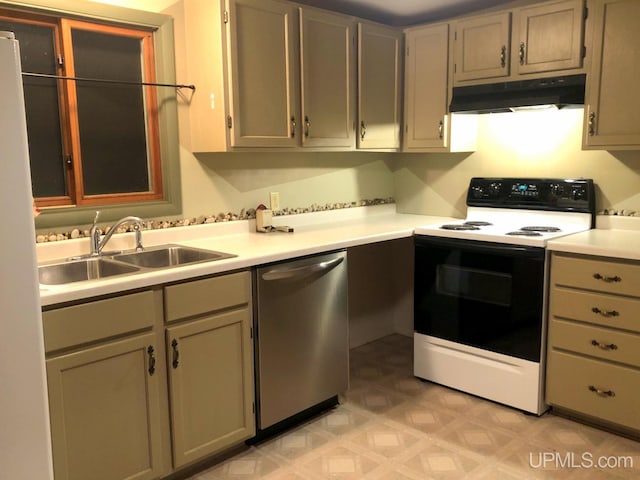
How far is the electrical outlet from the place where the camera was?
10.7ft

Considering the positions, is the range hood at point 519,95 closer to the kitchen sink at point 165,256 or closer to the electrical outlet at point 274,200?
the electrical outlet at point 274,200

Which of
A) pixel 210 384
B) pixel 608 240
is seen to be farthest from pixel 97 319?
pixel 608 240

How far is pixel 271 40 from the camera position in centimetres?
278

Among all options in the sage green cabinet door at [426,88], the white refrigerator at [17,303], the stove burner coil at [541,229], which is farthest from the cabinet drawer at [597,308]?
the white refrigerator at [17,303]

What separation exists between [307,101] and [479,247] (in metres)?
1.20

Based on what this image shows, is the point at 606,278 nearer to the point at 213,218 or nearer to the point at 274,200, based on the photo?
the point at 274,200

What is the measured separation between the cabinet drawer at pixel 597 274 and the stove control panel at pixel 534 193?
1.86 feet

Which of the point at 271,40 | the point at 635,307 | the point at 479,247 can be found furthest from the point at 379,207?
the point at 635,307

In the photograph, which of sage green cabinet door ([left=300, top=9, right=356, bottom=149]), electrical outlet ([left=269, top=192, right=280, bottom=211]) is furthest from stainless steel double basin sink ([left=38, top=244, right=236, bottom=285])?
sage green cabinet door ([left=300, top=9, right=356, bottom=149])

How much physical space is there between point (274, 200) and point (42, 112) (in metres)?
1.33

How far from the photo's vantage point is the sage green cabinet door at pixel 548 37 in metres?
2.81

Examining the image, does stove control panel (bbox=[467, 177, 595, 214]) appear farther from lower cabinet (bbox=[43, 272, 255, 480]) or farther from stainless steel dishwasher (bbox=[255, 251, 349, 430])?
lower cabinet (bbox=[43, 272, 255, 480])

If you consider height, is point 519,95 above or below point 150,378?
above

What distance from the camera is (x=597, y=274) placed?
2.57 m
